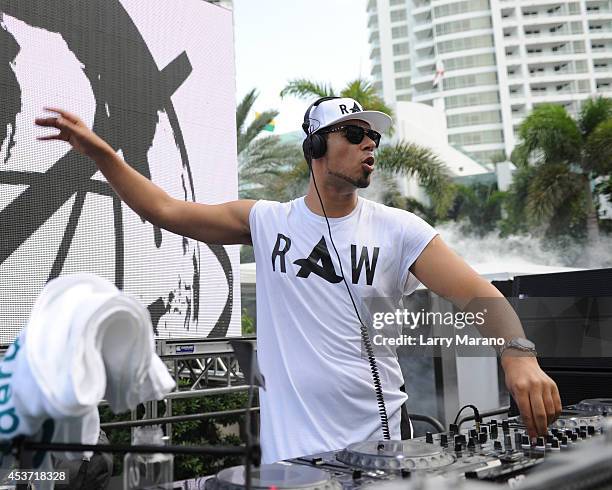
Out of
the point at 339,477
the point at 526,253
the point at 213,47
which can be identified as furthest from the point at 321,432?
the point at 526,253

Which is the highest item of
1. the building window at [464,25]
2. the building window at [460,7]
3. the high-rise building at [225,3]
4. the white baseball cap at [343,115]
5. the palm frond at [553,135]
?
the building window at [460,7]

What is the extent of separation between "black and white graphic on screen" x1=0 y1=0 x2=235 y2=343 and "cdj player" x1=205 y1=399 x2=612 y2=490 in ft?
15.8

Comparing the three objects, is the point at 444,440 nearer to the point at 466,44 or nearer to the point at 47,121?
the point at 47,121

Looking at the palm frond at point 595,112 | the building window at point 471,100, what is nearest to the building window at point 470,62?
the building window at point 471,100

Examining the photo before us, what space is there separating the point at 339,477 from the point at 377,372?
0.63 meters

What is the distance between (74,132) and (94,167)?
16.8ft

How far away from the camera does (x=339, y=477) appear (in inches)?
38.6

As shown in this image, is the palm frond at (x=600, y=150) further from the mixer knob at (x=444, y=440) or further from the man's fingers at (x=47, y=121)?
the man's fingers at (x=47, y=121)

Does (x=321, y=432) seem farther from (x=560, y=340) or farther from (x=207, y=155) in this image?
(x=207, y=155)

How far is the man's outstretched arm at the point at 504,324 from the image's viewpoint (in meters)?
1.20

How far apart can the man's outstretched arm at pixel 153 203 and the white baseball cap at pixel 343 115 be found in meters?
0.33

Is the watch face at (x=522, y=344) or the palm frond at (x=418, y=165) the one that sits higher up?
the palm frond at (x=418, y=165)

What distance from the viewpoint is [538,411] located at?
47.0 inches

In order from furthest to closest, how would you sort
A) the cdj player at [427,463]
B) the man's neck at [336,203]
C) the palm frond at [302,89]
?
the palm frond at [302,89]
the man's neck at [336,203]
the cdj player at [427,463]
